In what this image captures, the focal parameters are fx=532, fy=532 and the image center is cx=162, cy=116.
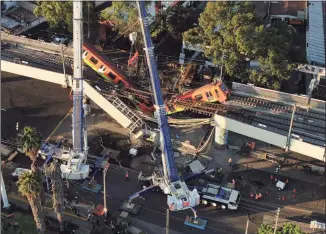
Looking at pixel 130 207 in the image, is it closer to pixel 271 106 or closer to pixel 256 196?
pixel 256 196

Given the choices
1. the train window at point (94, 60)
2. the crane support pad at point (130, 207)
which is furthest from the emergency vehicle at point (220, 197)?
the train window at point (94, 60)

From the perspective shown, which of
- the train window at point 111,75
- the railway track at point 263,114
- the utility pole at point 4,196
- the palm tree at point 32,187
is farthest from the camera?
the train window at point 111,75

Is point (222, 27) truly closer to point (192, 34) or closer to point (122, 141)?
point (192, 34)

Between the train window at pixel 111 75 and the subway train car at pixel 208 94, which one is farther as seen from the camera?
the train window at pixel 111 75

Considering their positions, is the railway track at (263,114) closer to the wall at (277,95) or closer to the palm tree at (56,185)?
the wall at (277,95)

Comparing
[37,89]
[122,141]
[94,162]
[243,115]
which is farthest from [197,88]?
[37,89]

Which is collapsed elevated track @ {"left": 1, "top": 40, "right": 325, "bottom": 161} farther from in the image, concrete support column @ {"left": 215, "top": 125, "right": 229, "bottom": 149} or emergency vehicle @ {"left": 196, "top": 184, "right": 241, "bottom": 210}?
emergency vehicle @ {"left": 196, "top": 184, "right": 241, "bottom": 210}

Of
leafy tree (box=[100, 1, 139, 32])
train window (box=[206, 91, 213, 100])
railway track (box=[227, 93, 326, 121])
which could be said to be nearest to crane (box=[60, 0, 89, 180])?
train window (box=[206, 91, 213, 100])
